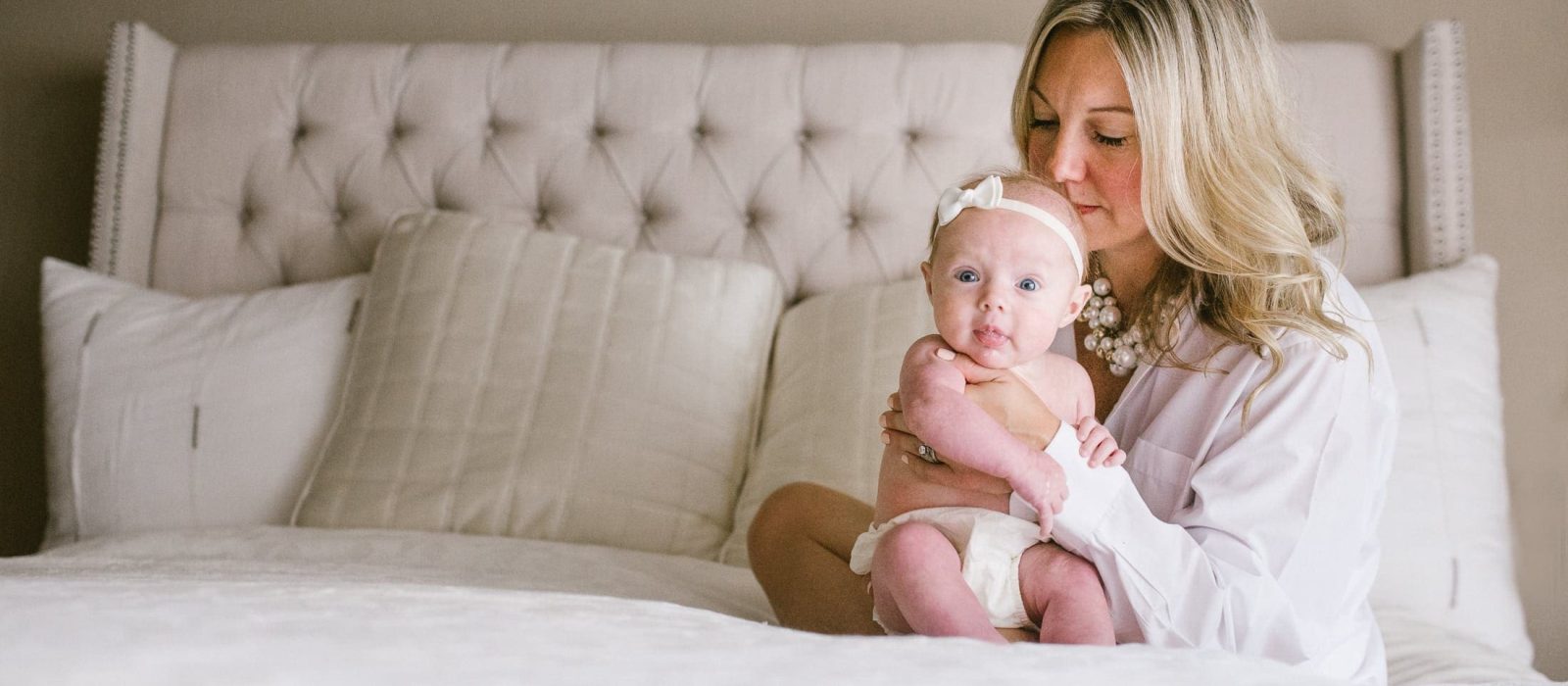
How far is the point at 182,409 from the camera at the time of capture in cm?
218

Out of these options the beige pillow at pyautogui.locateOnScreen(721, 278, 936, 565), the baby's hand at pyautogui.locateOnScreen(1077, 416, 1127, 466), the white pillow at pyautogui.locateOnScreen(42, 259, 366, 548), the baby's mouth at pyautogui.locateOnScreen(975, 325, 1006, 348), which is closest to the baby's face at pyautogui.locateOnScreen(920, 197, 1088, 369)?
the baby's mouth at pyautogui.locateOnScreen(975, 325, 1006, 348)

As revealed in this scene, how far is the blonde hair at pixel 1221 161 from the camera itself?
49.1 inches

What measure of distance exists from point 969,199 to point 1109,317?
0.33 meters

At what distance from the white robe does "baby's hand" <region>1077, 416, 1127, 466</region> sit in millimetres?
14

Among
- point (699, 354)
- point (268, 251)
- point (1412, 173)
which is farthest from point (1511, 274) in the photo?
point (268, 251)

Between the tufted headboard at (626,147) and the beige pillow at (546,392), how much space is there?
0.68 feet

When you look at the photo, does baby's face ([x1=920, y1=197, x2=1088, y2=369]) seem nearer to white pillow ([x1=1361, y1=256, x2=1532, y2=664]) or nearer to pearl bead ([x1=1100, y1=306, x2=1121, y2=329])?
pearl bead ([x1=1100, y1=306, x2=1121, y2=329])

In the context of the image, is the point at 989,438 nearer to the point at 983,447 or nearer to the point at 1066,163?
the point at 983,447

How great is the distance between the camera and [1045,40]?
4.53 feet

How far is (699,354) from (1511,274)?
1.63 m

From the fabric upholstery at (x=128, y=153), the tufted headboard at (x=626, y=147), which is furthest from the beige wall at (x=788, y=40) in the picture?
the fabric upholstery at (x=128, y=153)

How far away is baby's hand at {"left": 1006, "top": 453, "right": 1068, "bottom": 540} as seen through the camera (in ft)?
3.65

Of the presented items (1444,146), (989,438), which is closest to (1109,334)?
(989,438)

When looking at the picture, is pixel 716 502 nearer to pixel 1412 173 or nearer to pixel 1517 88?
pixel 1412 173
